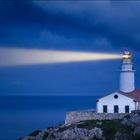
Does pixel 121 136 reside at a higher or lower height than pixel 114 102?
lower

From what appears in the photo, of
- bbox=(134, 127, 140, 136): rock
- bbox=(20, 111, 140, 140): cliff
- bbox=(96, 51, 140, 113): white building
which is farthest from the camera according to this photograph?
bbox=(96, 51, 140, 113): white building

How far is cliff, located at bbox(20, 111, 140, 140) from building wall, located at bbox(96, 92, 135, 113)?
8.02m

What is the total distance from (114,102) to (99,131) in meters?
10.4

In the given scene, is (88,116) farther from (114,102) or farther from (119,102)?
(119,102)

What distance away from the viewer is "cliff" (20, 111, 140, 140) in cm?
2959

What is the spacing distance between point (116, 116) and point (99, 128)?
7.27m

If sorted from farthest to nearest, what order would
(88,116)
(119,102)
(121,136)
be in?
(119,102) < (88,116) < (121,136)

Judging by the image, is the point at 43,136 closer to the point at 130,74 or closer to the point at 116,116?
the point at 116,116

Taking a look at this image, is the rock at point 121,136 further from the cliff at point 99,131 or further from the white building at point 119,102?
the white building at point 119,102

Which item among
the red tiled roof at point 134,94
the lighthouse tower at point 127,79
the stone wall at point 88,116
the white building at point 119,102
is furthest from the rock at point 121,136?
the lighthouse tower at point 127,79

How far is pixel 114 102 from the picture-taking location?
40.7 meters

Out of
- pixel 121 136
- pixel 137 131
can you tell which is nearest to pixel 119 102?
pixel 137 131

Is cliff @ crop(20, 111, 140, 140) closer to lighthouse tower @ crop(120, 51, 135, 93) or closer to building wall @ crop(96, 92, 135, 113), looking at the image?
building wall @ crop(96, 92, 135, 113)

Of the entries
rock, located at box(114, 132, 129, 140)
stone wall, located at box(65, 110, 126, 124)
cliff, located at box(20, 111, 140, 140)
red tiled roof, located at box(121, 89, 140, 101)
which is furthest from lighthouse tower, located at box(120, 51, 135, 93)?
rock, located at box(114, 132, 129, 140)
